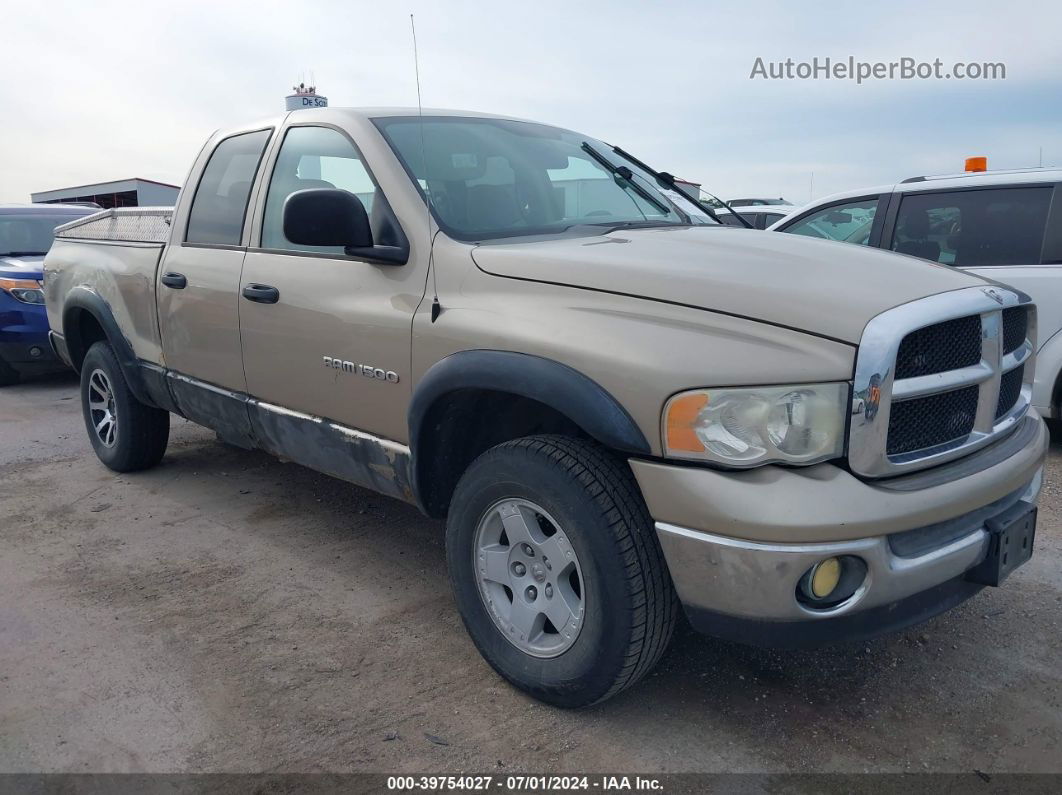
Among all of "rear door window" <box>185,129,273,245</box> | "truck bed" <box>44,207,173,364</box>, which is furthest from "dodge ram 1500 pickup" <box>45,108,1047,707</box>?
"truck bed" <box>44,207,173,364</box>

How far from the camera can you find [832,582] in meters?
2.27

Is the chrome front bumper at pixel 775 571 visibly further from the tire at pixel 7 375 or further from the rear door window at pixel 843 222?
the tire at pixel 7 375

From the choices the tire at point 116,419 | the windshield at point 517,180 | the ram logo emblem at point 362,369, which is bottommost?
the tire at point 116,419

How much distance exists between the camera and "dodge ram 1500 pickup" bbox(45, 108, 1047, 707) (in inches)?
87.7

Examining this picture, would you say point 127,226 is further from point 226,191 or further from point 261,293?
point 261,293

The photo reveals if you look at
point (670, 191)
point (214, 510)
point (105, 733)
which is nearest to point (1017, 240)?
point (670, 191)

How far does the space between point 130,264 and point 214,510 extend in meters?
1.36

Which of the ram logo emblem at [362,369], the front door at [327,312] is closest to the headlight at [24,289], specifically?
the front door at [327,312]

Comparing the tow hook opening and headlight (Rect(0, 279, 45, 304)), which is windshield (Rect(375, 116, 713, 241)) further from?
headlight (Rect(0, 279, 45, 304))

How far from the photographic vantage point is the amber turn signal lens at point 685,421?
2258mm

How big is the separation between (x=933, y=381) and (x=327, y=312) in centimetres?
207

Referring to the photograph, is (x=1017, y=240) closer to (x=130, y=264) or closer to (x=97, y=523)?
(x=130, y=264)

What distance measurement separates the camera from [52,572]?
12.7ft

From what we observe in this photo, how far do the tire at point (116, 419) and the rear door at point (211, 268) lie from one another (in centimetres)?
72
